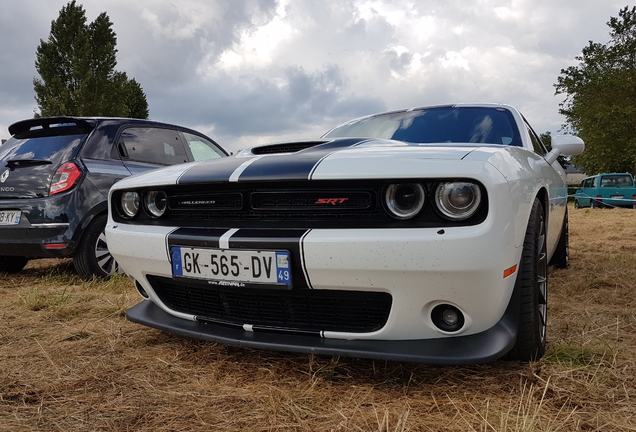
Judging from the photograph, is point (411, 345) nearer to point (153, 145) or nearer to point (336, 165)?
point (336, 165)

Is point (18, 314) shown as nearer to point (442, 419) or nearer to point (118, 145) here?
point (118, 145)

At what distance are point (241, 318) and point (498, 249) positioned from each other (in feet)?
3.18

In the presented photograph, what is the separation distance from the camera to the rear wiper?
388 cm

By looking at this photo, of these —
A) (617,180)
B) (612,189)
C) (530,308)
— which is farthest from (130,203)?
(617,180)

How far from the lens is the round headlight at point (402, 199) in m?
1.62

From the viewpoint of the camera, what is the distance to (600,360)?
1.92 m

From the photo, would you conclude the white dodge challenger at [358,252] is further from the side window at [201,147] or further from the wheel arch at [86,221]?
the side window at [201,147]

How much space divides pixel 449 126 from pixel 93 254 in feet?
9.26

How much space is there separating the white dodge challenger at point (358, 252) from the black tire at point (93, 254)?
2.00m

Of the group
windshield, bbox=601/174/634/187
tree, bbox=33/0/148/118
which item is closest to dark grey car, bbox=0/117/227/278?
windshield, bbox=601/174/634/187

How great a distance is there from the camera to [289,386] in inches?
70.4

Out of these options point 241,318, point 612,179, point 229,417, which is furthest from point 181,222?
point 612,179

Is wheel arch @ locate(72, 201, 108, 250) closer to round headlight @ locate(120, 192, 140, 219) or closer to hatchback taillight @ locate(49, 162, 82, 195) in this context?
hatchback taillight @ locate(49, 162, 82, 195)

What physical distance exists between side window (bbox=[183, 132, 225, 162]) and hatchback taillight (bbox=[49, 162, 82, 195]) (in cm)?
130
